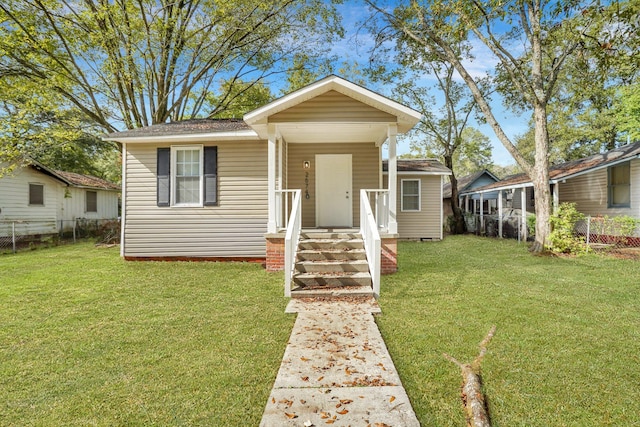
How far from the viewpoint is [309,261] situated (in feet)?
19.5

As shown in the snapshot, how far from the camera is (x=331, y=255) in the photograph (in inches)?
235

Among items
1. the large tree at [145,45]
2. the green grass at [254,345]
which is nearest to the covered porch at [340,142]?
the green grass at [254,345]

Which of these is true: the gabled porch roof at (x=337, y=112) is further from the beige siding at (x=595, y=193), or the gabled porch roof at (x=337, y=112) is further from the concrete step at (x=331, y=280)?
the beige siding at (x=595, y=193)

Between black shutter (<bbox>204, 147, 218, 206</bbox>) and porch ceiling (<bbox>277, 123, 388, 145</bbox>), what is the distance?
187 centimetres

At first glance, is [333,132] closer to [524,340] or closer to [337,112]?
[337,112]

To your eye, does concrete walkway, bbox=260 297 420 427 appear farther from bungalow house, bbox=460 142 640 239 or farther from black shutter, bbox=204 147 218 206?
bungalow house, bbox=460 142 640 239

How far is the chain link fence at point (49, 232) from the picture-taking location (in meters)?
12.0

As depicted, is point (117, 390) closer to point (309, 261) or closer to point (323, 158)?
point (309, 261)

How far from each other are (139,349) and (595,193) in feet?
50.9

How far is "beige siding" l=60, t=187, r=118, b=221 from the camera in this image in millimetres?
15796

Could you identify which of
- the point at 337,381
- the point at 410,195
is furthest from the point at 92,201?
the point at 337,381

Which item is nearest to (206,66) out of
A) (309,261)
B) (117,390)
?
(309,261)

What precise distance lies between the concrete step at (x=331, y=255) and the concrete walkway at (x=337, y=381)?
1945 mm

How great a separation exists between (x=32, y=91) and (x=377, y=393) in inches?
610
